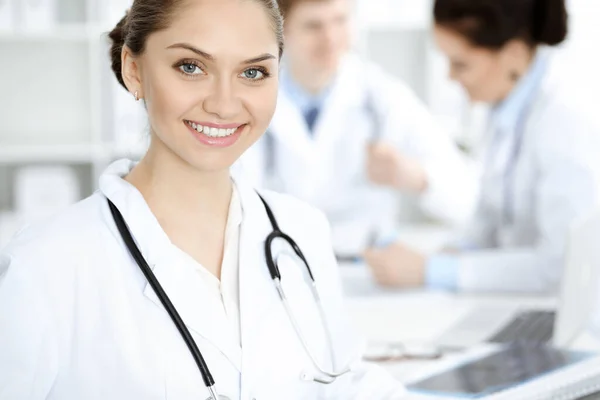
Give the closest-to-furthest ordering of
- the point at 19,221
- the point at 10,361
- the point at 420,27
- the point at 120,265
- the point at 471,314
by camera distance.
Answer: the point at 10,361 → the point at 120,265 → the point at 471,314 → the point at 19,221 → the point at 420,27

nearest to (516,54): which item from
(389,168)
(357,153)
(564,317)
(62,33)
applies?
(389,168)

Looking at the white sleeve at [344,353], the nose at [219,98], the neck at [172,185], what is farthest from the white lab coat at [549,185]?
the nose at [219,98]

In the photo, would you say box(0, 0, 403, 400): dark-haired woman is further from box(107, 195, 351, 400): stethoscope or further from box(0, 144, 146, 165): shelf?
box(0, 144, 146, 165): shelf

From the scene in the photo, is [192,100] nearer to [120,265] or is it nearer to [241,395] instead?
[120,265]

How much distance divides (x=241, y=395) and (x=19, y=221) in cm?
286

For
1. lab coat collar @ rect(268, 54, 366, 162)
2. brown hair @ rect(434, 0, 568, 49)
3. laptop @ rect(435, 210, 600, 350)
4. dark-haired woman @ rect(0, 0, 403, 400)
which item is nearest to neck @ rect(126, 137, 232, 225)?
dark-haired woman @ rect(0, 0, 403, 400)

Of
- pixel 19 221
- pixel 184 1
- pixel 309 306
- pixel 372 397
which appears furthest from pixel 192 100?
pixel 19 221

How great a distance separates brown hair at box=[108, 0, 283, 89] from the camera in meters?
1.09

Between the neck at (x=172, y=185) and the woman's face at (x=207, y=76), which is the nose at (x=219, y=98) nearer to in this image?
the woman's face at (x=207, y=76)

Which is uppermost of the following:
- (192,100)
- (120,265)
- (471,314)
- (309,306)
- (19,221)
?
(192,100)

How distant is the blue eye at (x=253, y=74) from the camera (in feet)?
3.74

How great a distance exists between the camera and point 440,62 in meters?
4.12

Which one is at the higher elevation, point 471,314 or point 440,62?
point 440,62

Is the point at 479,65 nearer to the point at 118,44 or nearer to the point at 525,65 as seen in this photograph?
the point at 525,65
